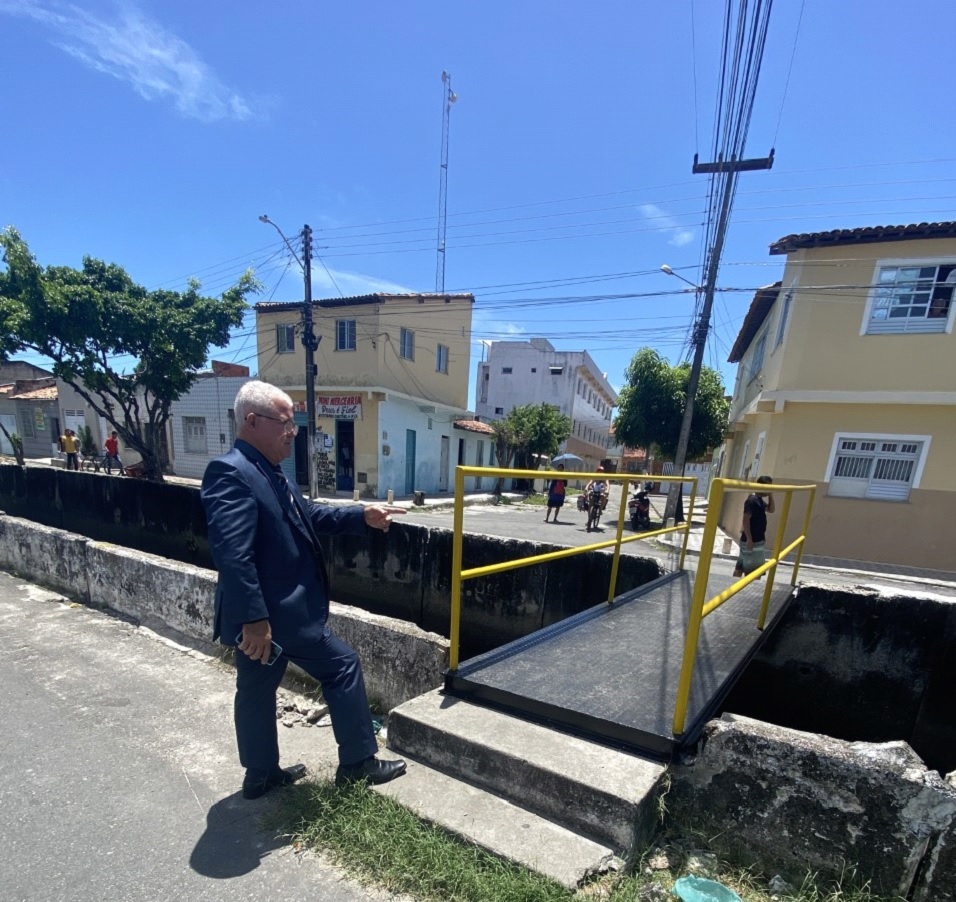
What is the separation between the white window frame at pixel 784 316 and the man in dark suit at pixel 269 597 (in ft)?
37.6

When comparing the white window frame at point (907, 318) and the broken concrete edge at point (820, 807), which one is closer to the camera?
the broken concrete edge at point (820, 807)

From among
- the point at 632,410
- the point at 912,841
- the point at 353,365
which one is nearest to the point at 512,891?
the point at 912,841

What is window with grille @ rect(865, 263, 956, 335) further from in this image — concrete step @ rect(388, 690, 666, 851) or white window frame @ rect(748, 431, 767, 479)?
concrete step @ rect(388, 690, 666, 851)

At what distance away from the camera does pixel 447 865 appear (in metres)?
1.71

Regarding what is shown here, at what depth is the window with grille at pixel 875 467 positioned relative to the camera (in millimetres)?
9367

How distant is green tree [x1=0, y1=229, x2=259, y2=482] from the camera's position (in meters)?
9.87

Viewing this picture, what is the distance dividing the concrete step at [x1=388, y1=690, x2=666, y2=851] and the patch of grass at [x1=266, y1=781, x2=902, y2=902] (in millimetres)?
139

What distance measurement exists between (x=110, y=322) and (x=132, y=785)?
1172 cm

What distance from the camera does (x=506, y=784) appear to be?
6.54 feet

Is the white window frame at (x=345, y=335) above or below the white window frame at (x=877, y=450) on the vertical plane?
above

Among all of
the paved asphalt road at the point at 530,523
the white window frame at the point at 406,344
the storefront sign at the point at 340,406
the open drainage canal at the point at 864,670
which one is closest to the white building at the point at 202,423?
the storefront sign at the point at 340,406

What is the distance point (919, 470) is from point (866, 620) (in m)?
8.13

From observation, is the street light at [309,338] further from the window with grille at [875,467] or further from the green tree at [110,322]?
the window with grille at [875,467]

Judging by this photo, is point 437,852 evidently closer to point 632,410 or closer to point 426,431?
point 632,410
